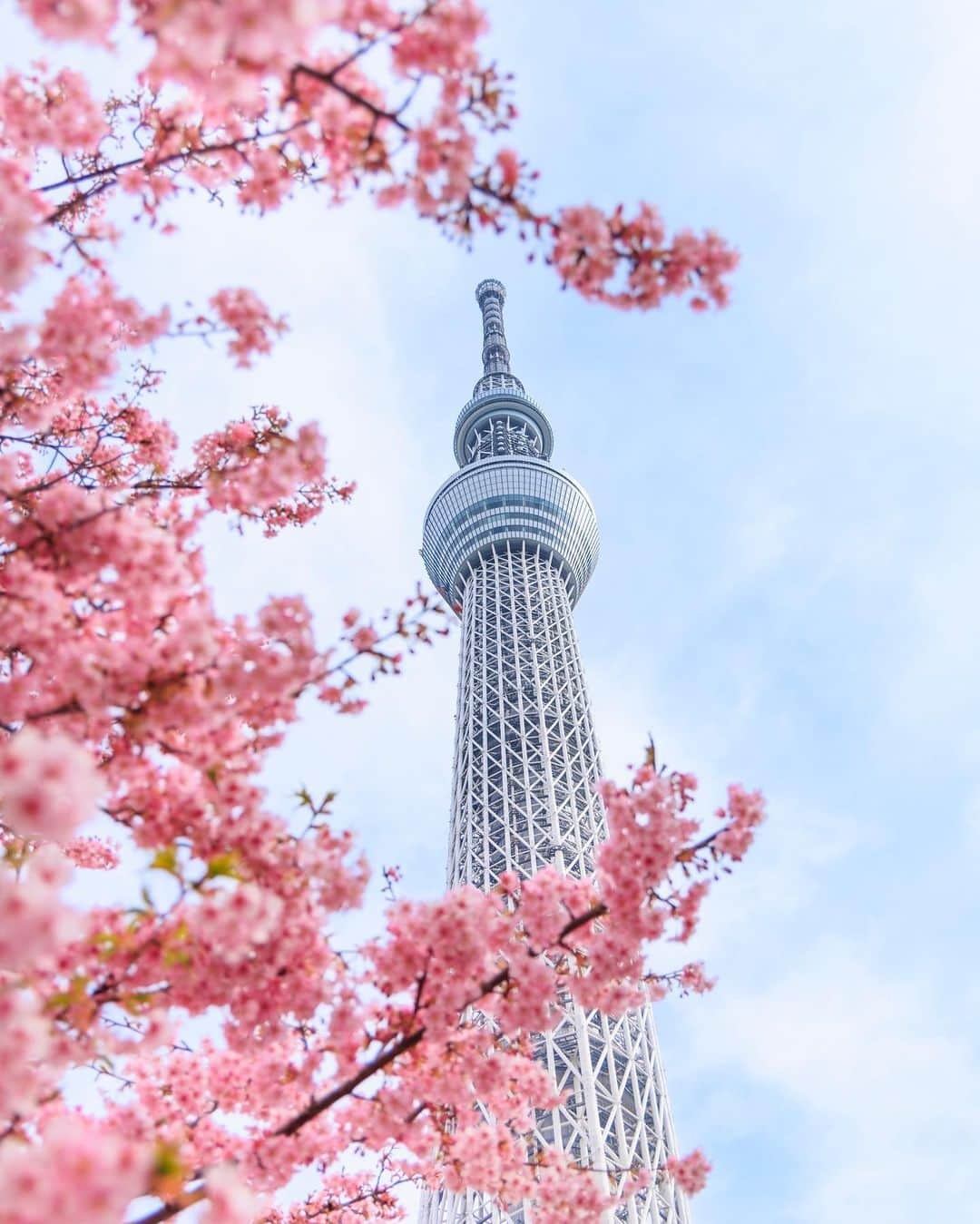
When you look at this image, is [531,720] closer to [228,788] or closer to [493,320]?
[493,320]

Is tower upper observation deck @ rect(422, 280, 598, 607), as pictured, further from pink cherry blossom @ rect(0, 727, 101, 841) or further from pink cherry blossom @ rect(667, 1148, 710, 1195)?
pink cherry blossom @ rect(0, 727, 101, 841)

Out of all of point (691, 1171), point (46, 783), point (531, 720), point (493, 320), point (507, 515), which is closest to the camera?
point (46, 783)

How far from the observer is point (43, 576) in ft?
11.0

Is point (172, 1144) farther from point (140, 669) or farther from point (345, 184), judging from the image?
point (345, 184)

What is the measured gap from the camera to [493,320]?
222 ft

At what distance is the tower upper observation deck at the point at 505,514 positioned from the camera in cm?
5203

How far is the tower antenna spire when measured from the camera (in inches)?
2566

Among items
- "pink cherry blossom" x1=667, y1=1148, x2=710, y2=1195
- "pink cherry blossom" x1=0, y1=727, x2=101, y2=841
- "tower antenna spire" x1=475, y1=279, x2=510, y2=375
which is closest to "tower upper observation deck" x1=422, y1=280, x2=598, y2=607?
"tower antenna spire" x1=475, y1=279, x2=510, y2=375

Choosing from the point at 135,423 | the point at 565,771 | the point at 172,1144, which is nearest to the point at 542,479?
the point at 565,771

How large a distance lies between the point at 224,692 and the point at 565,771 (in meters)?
38.7

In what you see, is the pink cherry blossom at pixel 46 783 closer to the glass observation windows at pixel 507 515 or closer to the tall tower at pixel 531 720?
the tall tower at pixel 531 720

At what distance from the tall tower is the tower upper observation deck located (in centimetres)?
8

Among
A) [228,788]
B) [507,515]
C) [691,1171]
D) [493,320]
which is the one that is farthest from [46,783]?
[493,320]

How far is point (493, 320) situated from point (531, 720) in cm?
3591
